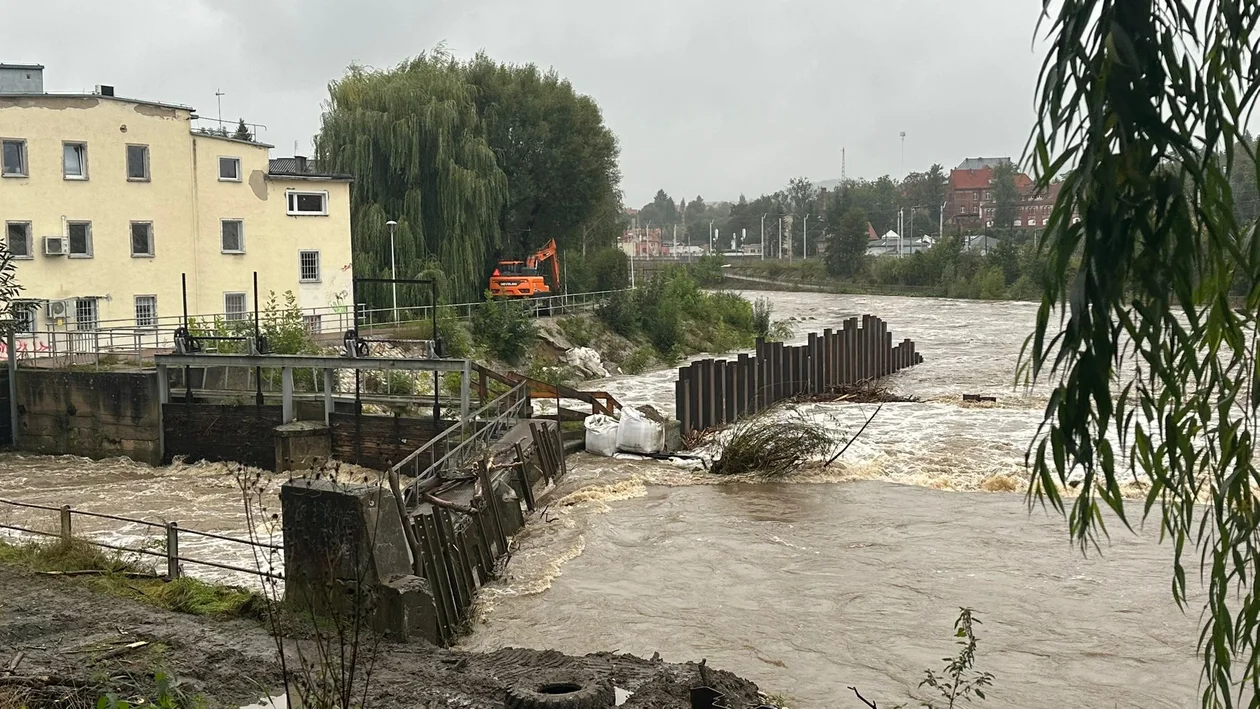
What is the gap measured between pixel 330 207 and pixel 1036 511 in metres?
30.6

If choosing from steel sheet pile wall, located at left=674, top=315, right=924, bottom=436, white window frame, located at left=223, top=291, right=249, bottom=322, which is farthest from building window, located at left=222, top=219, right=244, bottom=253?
steel sheet pile wall, located at left=674, top=315, right=924, bottom=436

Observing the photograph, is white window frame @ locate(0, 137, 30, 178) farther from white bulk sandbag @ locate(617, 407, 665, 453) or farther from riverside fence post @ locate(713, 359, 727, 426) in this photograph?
riverside fence post @ locate(713, 359, 727, 426)

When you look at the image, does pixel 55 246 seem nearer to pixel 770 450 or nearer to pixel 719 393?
pixel 719 393

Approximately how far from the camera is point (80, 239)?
40031mm

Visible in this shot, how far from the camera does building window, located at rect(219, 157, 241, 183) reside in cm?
4338

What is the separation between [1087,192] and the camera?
12.7 feet

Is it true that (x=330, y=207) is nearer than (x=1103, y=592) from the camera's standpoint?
No

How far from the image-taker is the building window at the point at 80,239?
39812 millimetres

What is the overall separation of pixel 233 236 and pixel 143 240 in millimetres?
3517

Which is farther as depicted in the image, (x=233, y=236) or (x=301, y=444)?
(x=233, y=236)

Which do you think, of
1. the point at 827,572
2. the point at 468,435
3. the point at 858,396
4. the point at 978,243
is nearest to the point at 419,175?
the point at 858,396

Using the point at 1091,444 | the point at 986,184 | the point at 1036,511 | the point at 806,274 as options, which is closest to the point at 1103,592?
the point at 1036,511

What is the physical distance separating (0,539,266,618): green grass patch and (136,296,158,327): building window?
27.1 m

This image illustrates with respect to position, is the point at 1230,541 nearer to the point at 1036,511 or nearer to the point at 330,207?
the point at 1036,511
